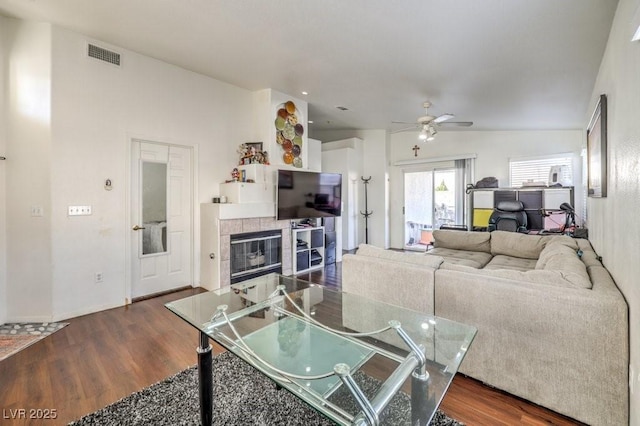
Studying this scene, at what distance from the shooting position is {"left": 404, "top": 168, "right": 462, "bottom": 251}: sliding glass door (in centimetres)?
681

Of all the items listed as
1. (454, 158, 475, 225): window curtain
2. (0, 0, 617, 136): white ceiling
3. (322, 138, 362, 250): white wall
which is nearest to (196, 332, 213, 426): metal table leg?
(0, 0, 617, 136): white ceiling

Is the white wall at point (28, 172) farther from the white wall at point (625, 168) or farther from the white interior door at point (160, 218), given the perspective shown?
the white wall at point (625, 168)

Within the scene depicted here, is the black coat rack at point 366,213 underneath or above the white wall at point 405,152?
underneath

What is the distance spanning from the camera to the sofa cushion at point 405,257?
2.32 meters

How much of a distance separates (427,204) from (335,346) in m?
6.11

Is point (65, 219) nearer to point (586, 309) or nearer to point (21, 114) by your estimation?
point (21, 114)

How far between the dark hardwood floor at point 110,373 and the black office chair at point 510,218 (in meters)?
4.08

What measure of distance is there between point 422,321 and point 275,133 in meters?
3.91

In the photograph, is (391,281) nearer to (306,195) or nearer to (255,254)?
(255,254)

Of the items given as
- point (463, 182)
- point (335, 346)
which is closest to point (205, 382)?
point (335, 346)

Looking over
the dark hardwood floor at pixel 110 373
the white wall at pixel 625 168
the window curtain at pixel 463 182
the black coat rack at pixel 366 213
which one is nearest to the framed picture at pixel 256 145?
the dark hardwood floor at pixel 110 373

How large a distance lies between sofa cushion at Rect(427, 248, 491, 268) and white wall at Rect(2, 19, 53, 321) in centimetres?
444

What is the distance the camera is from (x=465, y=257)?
152 inches

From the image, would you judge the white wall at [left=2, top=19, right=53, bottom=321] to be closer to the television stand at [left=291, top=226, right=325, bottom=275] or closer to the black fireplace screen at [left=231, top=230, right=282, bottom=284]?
the black fireplace screen at [left=231, top=230, right=282, bottom=284]
